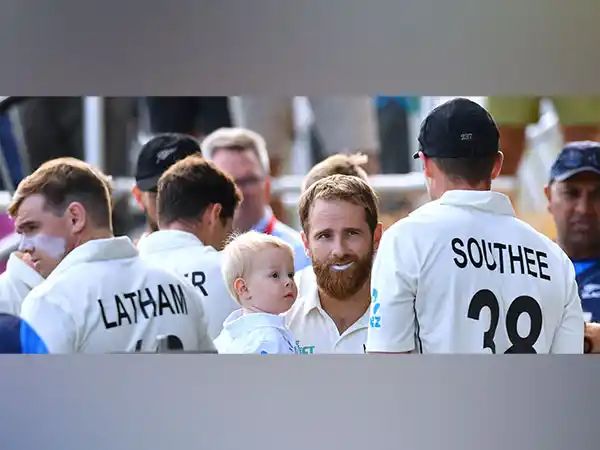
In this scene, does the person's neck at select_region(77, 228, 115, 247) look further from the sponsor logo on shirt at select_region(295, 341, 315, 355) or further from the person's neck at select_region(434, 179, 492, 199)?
the person's neck at select_region(434, 179, 492, 199)

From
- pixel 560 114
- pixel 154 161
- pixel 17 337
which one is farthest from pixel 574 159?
pixel 17 337

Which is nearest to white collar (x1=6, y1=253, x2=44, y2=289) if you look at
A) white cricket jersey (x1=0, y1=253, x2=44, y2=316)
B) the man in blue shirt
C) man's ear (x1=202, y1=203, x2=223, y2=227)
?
white cricket jersey (x1=0, y1=253, x2=44, y2=316)

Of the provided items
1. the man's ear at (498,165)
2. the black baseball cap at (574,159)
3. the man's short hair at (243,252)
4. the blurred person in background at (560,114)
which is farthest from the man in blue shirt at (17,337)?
the black baseball cap at (574,159)

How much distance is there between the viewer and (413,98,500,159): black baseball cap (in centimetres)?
291

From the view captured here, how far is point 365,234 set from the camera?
9.66 ft

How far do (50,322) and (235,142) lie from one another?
2.43 ft

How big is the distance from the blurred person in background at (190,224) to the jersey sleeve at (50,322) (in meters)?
0.28

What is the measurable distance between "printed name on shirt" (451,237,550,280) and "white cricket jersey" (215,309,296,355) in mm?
520

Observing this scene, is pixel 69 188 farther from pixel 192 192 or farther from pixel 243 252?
pixel 243 252

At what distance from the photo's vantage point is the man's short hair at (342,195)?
2953 mm

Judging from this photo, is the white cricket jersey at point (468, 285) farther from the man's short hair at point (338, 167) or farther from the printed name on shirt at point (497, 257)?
the man's short hair at point (338, 167)

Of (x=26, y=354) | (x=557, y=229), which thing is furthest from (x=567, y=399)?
(x=26, y=354)
